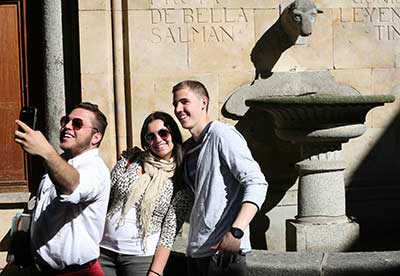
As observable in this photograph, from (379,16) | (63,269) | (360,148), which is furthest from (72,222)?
(379,16)

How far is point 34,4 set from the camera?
8.38 m

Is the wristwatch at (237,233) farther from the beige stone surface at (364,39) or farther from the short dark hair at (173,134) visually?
the beige stone surface at (364,39)

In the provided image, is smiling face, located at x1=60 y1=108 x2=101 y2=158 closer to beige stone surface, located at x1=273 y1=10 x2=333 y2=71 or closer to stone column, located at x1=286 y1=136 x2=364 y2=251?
stone column, located at x1=286 y1=136 x2=364 y2=251

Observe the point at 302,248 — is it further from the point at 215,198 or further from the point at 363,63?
the point at 215,198

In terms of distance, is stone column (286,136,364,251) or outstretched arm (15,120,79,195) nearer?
outstretched arm (15,120,79,195)

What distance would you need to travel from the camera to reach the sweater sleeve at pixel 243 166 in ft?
13.8

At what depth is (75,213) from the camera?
4215mm

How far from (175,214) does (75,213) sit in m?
0.52

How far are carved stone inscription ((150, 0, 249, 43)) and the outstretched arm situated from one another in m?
3.79

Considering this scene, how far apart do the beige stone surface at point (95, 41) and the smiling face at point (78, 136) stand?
3.38 m

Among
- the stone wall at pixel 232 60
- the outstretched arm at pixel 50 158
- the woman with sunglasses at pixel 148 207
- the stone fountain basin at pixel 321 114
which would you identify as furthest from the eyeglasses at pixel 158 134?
the stone wall at pixel 232 60

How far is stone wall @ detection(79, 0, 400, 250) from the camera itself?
7.69 m

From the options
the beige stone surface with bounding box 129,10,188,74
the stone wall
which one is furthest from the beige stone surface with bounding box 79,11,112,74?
the beige stone surface with bounding box 129,10,188,74

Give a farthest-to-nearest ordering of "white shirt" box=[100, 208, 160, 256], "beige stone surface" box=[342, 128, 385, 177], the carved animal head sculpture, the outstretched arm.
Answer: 1. "beige stone surface" box=[342, 128, 385, 177]
2. the carved animal head sculpture
3. "white shirt" box=[100, 208, 160, 256]
4. the outstretched arm
